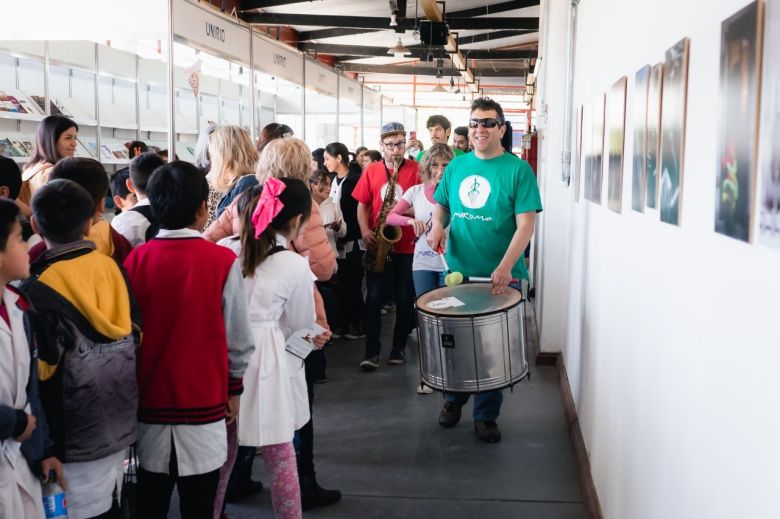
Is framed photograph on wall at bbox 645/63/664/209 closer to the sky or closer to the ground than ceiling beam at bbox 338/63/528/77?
closer to the ground

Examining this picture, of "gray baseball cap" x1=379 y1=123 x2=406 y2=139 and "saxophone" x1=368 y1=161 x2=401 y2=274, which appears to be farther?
"gray baseball cap" x1=379 y1=123 x2=406 y2=139

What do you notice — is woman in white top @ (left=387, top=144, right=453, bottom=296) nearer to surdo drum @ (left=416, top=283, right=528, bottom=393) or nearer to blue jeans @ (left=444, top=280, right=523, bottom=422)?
blue jeans @ (left=444, top=280, right=523, bottom=422)

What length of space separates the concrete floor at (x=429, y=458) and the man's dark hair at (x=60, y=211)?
1.61 metres

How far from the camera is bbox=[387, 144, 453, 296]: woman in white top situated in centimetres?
505

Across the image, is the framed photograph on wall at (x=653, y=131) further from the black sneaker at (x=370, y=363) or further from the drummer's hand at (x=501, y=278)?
the black sneaker at (x=370, y=363)

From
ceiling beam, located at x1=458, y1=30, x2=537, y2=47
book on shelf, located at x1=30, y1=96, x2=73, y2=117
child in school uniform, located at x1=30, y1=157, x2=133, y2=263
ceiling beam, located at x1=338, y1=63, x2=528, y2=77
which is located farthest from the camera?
ceiling beam, located at x1=338, y1=63, x2=528, y2=77

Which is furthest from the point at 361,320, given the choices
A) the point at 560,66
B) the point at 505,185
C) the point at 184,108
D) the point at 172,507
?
the point at 184,108

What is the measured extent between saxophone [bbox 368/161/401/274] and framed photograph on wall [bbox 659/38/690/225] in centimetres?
347

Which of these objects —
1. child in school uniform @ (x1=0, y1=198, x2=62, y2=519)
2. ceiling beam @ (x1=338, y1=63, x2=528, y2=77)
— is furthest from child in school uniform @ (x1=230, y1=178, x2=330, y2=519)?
ceiling beam @ (x1=338, y1=63, x2=528, y2=77)

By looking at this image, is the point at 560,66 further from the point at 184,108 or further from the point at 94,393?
the point at 184,108

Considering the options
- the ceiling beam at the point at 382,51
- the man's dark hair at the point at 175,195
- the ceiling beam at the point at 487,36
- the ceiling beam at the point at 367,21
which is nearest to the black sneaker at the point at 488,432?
the man's dark hair at the point at 175,195

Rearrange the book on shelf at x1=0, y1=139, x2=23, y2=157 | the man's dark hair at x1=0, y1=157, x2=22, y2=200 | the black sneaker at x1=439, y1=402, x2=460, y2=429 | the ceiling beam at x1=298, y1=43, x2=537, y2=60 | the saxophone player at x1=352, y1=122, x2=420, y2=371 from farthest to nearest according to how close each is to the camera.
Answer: the ceiling beam at x1=298, y1=43, x2=537, y2=60 < the book on shelf at x1=0, y1=139, x2=23, y2=157 < the saxophone player at x1=352, y1=122, x2=420, y2=371 < the black sneaker at x1=439, y1=402, x2=460, y2=429 < the man's dark hair at x1=0, y1=157, x2=22, y2=200

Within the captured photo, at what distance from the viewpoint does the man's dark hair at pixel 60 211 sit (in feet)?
7.34

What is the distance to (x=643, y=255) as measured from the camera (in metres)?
2.45
